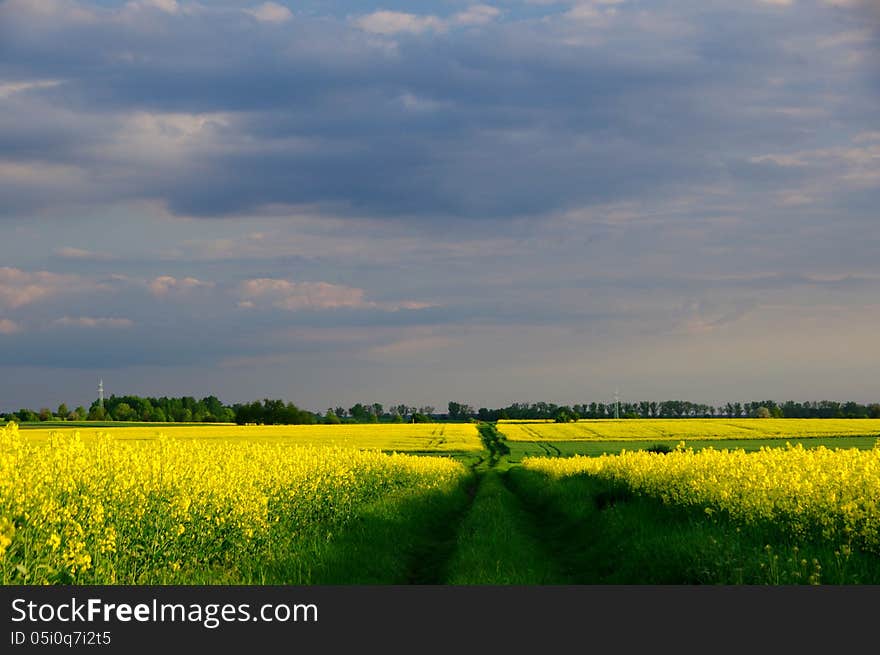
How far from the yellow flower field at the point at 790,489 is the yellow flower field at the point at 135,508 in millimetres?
8229

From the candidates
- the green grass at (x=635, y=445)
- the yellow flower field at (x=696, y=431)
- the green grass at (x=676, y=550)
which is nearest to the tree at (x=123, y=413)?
the yellow flower field at (x=696, y=431)

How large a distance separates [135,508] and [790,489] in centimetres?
1121

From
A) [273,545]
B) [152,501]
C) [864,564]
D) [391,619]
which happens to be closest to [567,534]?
[273,545]

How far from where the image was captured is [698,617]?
26.3ft

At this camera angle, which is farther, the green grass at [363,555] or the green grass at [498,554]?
the green grass at [498,554]

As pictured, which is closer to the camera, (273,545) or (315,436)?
(273,545)

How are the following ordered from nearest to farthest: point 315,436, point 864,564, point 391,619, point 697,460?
1. point 391,619
2. point 864,564
3. point 697,460
4. point 315,436

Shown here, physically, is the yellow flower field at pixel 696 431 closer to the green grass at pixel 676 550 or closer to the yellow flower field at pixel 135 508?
the green grass at pixel 676 550

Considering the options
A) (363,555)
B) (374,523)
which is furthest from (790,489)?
(374,523)

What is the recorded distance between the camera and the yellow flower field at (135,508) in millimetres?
9031

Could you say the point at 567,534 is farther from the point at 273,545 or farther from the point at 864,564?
the point at 864,564

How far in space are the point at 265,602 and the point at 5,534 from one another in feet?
9.63

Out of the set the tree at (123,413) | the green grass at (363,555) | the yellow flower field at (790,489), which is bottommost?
the tree at (123,413)

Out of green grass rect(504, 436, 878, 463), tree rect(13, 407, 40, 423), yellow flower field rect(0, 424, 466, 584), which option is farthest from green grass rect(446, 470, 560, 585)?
tree rect(13, 407, 40, 423)
